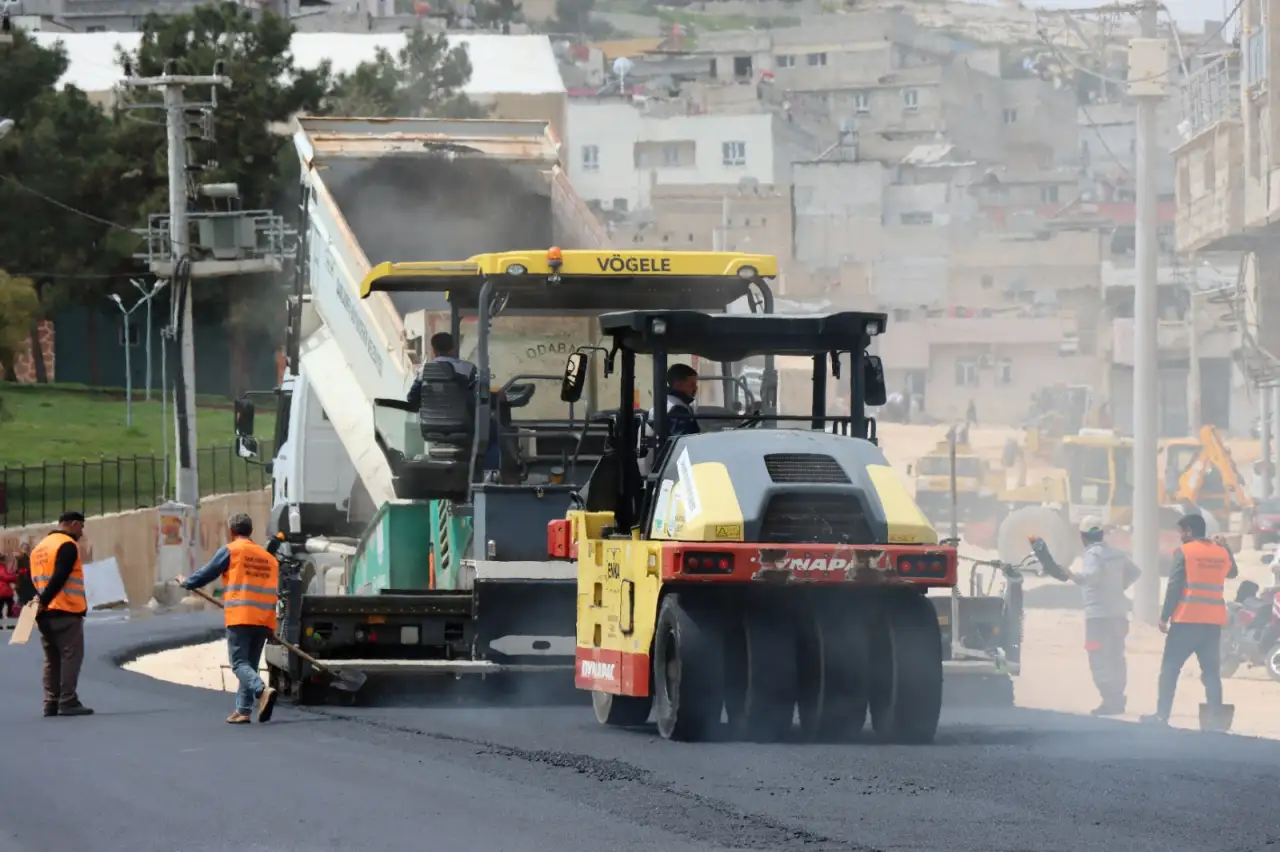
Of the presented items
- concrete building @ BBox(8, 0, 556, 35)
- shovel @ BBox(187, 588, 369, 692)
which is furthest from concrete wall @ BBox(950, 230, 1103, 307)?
shovel @ BBox(187, 588, 369, 692)

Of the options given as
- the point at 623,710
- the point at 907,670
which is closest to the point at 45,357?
the point at 623,710

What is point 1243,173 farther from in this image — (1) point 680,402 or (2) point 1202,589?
(1) point 680,402

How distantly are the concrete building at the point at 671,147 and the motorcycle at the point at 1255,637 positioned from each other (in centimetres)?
7801

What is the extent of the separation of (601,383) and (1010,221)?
285 ft

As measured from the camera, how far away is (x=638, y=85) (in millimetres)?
127250

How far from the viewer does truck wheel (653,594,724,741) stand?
11438 millimetres

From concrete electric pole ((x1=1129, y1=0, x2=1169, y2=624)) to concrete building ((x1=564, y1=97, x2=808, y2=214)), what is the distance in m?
72.7

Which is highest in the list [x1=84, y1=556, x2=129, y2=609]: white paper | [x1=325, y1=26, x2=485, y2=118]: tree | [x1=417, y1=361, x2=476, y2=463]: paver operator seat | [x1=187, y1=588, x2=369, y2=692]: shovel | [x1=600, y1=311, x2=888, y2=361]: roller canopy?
[x1=325, y1=26, x2=485, y2=118]: tree

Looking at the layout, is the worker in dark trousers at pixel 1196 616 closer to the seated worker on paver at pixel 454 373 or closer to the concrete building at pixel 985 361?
the seated worker on paver at pixel 454 373

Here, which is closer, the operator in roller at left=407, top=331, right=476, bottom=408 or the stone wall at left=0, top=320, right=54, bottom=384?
the operator in roller at left=407, top=331, right=476, bottom=408

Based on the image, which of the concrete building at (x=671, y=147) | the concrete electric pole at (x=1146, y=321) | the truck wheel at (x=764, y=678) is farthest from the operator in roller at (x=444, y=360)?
the concrete building at (x=671, y=147)

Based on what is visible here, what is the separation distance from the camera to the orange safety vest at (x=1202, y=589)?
15750 millimetres

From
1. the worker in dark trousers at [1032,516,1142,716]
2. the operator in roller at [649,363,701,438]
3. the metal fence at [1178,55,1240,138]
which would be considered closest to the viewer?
the operator in roller at [649,363,701,438]

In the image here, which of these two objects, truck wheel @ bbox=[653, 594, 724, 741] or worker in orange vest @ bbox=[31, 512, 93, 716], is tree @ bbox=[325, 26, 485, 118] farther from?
truck wheel @ bbox=[653, 594, 724, 741]
